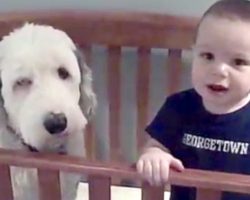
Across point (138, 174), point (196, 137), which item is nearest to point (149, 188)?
point (138, 174)

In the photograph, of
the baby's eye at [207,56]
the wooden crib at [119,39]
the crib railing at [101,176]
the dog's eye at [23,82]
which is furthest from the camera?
the wooden crib at [119,39]

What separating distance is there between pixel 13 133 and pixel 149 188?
0.31m

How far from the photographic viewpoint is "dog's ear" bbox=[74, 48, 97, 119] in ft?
4.01

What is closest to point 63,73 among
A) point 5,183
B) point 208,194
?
point 5,183

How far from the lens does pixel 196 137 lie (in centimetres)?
111

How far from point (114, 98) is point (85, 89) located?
0.32m

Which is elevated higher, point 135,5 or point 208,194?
point 135,5

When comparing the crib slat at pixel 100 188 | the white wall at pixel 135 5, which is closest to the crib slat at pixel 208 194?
the crib slat at pixel 100 188

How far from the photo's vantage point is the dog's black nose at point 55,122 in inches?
42.3

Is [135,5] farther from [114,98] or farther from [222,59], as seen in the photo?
[222,59]

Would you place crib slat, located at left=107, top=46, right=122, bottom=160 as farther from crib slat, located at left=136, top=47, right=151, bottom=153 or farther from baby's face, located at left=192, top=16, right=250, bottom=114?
baby's face, located at left=192, top=16, right=250, bottom=114

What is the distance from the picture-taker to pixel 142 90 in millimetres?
1536

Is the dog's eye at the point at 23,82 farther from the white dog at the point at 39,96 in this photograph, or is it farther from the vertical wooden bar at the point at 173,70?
the vertical wooden bar at the point at 173,70

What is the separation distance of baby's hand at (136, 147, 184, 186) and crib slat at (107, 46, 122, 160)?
0.51 m
